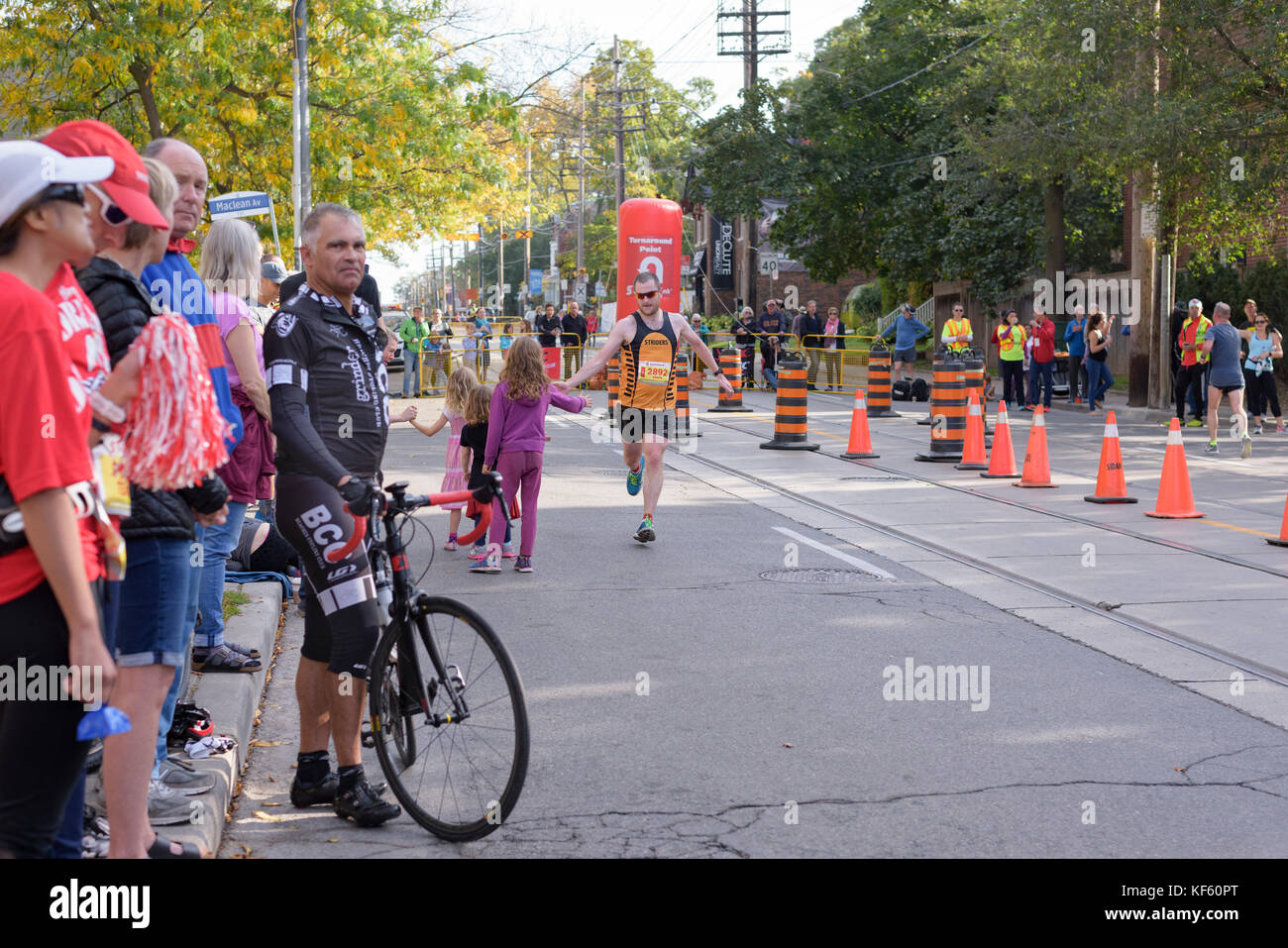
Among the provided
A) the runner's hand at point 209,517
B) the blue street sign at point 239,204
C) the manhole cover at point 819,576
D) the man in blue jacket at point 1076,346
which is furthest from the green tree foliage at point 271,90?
the runner's hand at point 209,517

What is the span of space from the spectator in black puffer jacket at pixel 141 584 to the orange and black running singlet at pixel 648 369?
7.30 meters

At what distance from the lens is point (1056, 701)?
21.1ft

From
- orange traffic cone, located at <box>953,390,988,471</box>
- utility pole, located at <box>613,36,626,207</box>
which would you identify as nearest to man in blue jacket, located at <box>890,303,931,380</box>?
orange traffic cone, located at <box>953,390,988,471</box>

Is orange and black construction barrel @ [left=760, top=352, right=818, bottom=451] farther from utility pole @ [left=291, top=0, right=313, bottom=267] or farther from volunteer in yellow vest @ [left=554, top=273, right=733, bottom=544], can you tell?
utility pole @ [left=291, top=0, right=313, bottom=267]

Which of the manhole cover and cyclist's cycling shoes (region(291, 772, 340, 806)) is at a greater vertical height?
the manhole cover

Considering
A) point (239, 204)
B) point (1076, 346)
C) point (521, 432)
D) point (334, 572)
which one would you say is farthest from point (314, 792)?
point (1076, 346)

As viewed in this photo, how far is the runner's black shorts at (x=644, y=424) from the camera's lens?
36.2ft

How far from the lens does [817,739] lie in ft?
19.2

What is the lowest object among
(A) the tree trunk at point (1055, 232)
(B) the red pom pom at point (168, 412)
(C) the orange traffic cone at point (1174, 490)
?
(C) the orange traffic cone at point (1174, 490)

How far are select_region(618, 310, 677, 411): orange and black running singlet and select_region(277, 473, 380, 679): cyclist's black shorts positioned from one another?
632 centimetres

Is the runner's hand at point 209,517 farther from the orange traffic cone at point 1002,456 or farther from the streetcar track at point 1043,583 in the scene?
the orange traffic cone at point 1002,456

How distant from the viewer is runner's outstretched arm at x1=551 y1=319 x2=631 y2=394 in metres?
9.89
